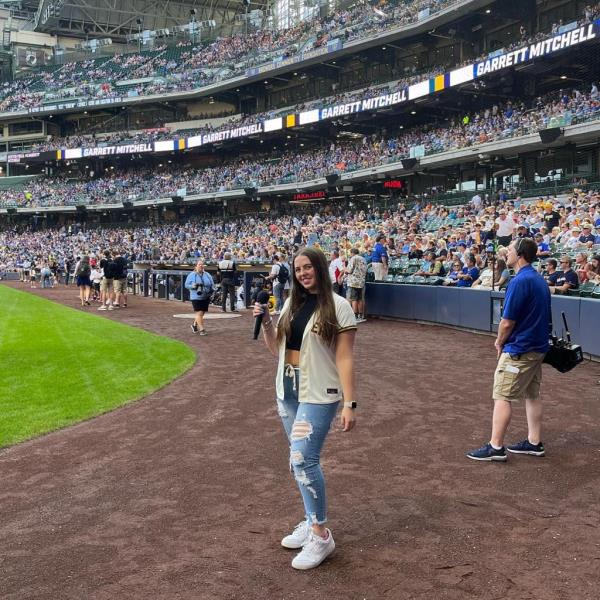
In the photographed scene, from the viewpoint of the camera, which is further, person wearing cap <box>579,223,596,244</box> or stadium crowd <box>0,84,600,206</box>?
stadium crowd <box>0,84,600,206</box>

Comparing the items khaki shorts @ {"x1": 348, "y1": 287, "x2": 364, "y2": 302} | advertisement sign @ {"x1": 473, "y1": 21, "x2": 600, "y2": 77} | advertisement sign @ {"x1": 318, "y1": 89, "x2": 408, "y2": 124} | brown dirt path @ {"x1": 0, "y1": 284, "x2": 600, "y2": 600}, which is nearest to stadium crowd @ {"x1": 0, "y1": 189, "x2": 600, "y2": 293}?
khaki shorts @ {"x1": 348, "y1": 287, "x2": 364, "y2": 302}

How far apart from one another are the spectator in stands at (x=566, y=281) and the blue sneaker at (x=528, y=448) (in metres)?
7.05

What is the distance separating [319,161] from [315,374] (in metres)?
42.4

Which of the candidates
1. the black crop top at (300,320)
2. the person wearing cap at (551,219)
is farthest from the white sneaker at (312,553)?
the person wearing cap at (551,219)

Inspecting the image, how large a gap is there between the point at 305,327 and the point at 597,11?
30.8 m

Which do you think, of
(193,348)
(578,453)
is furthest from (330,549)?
(193,348)

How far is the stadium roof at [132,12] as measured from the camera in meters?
→ 75.9

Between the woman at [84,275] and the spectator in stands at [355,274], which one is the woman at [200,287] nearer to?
the spectator in stands at [355,274]

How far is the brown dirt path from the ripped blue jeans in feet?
1.39

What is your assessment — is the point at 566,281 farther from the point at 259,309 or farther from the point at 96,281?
the point at 96,281

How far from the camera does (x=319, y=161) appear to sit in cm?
4500

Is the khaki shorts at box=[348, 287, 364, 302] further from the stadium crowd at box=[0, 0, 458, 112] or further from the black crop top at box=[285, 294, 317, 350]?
the stadium crowd at box=[0, 0, 458, 112]

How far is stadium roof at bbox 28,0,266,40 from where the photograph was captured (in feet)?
249

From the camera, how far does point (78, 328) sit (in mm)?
16422
